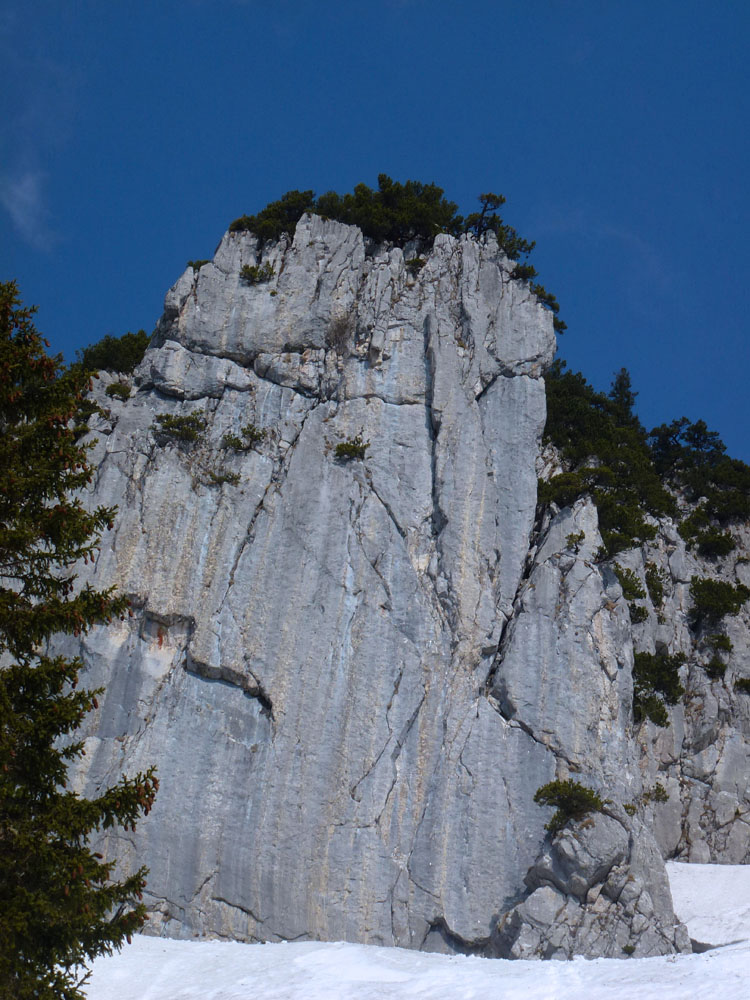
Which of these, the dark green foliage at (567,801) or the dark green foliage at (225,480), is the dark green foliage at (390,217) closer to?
the dark green foliage at (225,480)

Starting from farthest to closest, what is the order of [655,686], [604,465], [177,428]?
[604,465]
[655,686]
[177,428]

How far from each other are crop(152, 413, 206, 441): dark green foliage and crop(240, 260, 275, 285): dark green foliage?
7.67 meters

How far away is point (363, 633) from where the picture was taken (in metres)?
33.0

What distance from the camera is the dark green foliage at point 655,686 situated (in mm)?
39156

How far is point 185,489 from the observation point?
117 feet

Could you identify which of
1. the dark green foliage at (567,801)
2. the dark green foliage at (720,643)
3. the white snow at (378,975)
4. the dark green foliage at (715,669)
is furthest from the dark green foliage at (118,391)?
the dark green foliage at (720,643)

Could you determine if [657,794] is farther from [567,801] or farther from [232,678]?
[232,678]

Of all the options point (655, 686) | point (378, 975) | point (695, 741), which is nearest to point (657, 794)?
point (695, 741)

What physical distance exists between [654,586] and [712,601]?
3263mm

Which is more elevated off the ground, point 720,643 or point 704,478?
point 704,478

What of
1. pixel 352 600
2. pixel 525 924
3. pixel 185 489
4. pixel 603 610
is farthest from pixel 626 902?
pixel 185 489

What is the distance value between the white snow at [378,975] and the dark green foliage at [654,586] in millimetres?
18121

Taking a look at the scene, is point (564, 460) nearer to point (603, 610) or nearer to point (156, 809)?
point (603, 610)

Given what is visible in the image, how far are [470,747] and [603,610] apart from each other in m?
7.53
